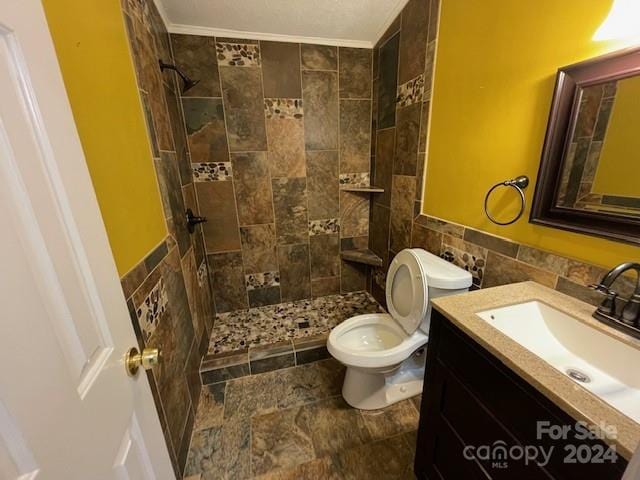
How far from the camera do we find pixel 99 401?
47 centimetres

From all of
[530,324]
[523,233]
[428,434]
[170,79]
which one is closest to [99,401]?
[428,434]

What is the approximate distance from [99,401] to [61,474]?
4.7 inches

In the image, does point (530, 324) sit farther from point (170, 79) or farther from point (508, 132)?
point (170, 79)

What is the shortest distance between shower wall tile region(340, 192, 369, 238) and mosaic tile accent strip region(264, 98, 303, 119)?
75cm

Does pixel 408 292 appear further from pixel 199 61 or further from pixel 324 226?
pixel 199 61

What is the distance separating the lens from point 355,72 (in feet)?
6.82

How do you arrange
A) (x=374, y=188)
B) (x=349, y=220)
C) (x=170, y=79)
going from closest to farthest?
(x=170, y=79), (x=374, y=188), (x=349, y=220)

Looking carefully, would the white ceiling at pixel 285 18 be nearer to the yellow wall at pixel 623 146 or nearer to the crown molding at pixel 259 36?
the crown molding at pixel 259 36

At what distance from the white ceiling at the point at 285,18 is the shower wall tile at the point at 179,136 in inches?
17.8

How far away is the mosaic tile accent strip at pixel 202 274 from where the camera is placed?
75.2 inches

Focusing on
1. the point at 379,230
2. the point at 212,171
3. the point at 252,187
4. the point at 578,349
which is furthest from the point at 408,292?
the point at 212,171

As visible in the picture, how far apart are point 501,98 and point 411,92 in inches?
26.2

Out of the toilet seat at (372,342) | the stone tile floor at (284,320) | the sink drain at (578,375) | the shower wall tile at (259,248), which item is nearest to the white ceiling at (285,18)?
the shower wall tile at (259,248)

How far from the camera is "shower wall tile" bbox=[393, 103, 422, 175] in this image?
165cm
